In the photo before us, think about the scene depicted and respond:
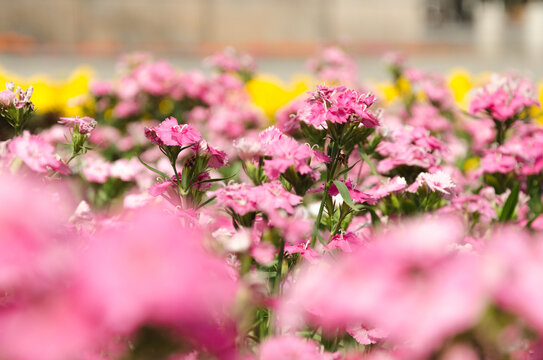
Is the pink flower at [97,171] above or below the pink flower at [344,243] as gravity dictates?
below

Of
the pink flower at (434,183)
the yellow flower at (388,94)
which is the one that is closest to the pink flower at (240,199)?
the pink flower at (434,183)

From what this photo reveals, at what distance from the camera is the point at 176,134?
4.20ft

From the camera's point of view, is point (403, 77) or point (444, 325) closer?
point (444, 325)

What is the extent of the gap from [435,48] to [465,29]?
11.6m

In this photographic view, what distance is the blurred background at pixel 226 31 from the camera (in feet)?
30.5

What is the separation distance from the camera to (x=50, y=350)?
500 millimetres

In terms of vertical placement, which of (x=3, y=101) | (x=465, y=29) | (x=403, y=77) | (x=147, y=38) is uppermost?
(x=3, y=101)

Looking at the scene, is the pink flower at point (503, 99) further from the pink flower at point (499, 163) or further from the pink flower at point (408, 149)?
the pink flower at point (408, 149)

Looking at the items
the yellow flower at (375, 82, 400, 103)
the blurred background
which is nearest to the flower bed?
the yellow flower at (375, 82, 400, 103)

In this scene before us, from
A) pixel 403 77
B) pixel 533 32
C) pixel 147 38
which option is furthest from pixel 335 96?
pixel 533 32

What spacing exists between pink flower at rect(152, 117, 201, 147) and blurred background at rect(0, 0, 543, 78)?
6.68 m

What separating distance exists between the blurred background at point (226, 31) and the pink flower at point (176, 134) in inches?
263

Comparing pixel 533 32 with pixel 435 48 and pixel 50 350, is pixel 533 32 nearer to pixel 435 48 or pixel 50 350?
pixel 435 48

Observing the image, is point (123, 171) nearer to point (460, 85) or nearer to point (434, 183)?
point (434, 183)
